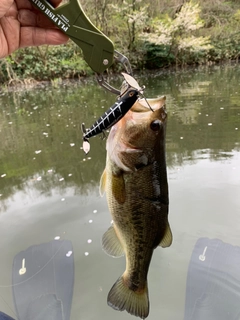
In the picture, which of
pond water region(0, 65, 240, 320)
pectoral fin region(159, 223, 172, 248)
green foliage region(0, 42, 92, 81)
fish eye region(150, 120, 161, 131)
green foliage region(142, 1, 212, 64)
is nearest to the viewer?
fish eye region(150, 120, 161, 131)

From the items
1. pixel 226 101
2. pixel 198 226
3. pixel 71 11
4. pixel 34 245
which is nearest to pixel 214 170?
pixel 198 226

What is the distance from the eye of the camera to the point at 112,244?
5.53 feet

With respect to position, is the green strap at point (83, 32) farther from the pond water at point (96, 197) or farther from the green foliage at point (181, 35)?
the green foliage at point (181, 35)

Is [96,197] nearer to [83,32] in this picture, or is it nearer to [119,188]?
[119,188]

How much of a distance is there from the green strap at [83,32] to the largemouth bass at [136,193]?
0.33m

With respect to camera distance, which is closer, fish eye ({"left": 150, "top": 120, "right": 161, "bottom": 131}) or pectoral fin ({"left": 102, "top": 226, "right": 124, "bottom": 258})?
fish eye ({"left": 150, "top": 120, "right": 161, "bottom": 131})

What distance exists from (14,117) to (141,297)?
904cm

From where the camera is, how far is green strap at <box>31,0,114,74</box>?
1.48m

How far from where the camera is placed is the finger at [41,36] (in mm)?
1817

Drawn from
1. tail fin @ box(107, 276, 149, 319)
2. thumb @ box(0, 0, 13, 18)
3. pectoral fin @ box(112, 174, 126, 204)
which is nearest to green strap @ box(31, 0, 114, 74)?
thumb @ box(0, 0, 13, 18)

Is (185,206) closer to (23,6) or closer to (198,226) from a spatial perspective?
(198,226)

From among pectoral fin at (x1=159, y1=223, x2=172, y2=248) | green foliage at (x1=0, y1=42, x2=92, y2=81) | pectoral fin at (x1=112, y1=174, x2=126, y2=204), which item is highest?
pectoral fin at (x1=112, y1=174, x2=126, y2=204)

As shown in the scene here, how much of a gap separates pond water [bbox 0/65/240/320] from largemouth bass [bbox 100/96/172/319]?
4.79ft

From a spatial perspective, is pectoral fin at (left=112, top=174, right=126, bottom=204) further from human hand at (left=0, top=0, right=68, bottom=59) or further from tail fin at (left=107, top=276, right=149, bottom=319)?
human hand at (left=0, top=0, right=68, bottom=59)
